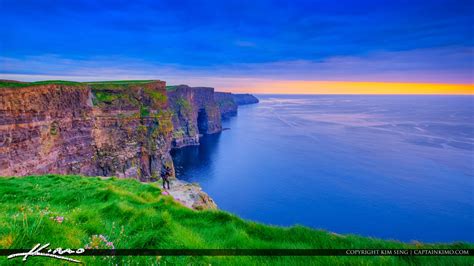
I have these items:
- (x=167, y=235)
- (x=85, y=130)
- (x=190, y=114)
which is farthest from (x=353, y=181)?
(x=190, y=114)

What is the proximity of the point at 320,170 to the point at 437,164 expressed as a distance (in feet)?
106

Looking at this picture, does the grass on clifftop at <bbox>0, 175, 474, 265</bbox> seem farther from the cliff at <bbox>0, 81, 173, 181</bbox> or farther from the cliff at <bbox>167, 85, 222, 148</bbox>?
the cliff at <bbox>167, 85, 222, 148</bbox>

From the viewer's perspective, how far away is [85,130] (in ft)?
154

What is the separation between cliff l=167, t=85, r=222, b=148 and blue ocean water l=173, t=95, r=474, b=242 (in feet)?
42.4

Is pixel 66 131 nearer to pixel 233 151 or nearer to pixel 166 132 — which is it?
pixel 166 132

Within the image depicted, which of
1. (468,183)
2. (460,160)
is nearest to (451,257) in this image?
(468,183)

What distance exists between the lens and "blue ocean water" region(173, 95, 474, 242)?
4503 cm

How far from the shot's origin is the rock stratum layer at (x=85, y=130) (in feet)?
105

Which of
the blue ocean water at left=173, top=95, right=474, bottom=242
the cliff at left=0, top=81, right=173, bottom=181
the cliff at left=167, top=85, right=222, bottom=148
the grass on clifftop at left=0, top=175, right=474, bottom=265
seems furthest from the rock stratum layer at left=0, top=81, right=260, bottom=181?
the cliff at left=167, top=85, right=222, bottom=148

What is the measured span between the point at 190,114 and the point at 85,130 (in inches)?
3113

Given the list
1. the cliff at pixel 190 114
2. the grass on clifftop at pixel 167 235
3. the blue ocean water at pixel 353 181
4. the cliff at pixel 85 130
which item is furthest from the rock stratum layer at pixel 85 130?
the cliff at pixel 190 114

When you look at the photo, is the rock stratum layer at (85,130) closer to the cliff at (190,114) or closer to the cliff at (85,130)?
the cliff at (85,130)

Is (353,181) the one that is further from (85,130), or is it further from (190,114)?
(190,114)

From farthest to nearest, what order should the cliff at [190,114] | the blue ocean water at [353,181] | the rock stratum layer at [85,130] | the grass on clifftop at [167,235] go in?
the cliff at [190,114] → the blue ocean water at [353,181] → the rock stratum layer at [85,130] → the grass on clifftop at [167,235]
